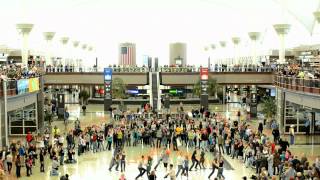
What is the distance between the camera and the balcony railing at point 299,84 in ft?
78.8

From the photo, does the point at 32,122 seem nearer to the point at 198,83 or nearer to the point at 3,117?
the point at 3,117

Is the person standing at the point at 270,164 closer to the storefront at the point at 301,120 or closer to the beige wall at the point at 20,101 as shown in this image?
the storefront at the point at 301,120

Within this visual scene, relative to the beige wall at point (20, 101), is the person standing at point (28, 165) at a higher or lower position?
lower

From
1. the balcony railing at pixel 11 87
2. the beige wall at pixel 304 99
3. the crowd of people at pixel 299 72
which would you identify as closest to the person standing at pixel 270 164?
the beige wall at pixel 304 99

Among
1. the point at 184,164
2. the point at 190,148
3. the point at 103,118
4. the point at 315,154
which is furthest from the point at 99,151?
the point at 103,118

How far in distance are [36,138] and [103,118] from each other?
15463mm

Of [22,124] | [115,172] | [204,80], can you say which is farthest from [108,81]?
[115,172]

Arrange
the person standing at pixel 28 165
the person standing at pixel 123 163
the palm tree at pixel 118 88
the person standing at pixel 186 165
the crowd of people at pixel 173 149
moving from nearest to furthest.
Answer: the crowd of people at pixel 173 149 → the person standing at pixel 186 165 → the person standing at pixel 28 165 → the person standing at pixel 123 163 → the palm tree at pixel 118 88

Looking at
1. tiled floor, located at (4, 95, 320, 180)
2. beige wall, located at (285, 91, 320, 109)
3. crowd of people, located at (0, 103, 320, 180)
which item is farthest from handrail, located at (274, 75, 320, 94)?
tiled floor, located at (4, 95, 320, 180)

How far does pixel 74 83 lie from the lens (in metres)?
49.9

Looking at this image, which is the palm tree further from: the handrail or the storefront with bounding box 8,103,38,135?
the handrail

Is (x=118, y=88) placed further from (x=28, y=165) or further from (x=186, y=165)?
(x=186, y=165)

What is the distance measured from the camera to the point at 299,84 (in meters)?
27.6

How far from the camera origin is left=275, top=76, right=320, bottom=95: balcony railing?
78.8 ft
